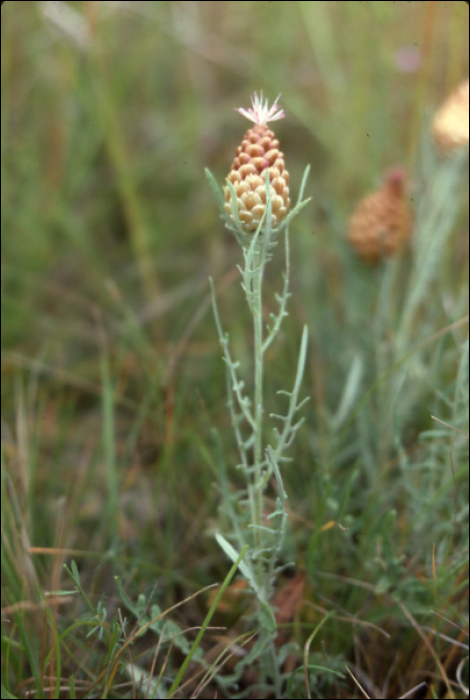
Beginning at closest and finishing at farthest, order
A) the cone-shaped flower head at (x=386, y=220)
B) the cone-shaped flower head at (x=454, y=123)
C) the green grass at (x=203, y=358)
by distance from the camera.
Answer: the green grass at (x=203, y=358)
the cone-shaped flower head at (x=454, y=123)
the cone-shaped flower head at (x=386, y=220)

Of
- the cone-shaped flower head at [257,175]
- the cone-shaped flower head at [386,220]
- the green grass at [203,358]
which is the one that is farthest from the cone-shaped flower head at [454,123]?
the cone-shaped flower head at [257,175]

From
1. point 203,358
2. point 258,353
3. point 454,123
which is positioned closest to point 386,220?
point 454,123

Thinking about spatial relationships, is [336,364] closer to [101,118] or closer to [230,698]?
[230,698]

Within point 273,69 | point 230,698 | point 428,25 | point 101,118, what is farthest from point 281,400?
point 273,69

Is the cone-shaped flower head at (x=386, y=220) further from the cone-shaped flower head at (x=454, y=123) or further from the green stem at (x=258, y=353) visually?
the green stem at (x=258, y=353)

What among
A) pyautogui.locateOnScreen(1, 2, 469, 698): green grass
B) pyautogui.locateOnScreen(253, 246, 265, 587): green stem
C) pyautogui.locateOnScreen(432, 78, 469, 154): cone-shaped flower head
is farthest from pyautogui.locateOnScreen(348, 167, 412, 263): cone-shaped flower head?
pyautogui.locateOnScreen(253, 246, 265, 587): green stem

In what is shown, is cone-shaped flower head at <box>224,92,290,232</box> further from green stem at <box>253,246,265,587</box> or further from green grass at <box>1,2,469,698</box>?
green grass at <box>1,2,469,698</box>

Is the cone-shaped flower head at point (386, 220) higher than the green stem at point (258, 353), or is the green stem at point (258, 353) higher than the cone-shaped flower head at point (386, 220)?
the cone-shaped flower head at point (386, 220)
